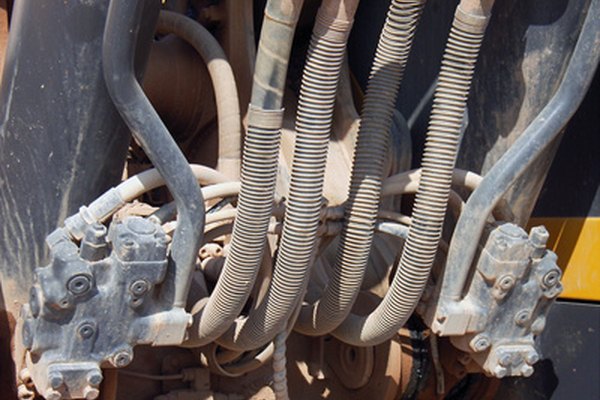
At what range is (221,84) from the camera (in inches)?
71.4

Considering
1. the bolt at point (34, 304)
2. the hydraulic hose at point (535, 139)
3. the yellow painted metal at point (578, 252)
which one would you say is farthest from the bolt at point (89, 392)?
the yellow painted metal at point (578, 252)

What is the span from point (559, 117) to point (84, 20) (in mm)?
669

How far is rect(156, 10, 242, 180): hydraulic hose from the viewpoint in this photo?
179cm

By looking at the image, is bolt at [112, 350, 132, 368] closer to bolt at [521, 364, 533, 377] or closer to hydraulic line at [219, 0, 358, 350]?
hydraulic line at [219, 0, 358, 350]

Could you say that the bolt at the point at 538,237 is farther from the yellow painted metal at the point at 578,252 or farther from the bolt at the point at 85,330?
the bolt at the point at 85,330

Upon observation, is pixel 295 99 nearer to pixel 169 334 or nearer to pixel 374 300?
pixel 374 300

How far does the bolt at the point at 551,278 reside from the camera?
171 cm

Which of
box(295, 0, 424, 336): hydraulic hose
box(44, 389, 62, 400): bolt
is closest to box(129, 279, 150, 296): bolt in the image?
box(44, 389, 62, 400): bolt

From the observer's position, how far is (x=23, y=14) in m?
1.56

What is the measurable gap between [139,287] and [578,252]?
0.79 metres

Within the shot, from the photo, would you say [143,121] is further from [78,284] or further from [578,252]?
[578,252]

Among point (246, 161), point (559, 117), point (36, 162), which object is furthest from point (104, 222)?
point (559, 117)

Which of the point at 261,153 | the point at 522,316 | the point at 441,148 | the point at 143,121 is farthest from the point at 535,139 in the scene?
the point at 143,121

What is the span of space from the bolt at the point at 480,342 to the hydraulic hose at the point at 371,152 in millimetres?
192
